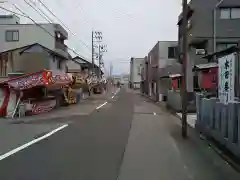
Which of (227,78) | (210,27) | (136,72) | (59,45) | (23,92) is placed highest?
(59,45)

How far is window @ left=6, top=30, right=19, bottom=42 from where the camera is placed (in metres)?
47.3

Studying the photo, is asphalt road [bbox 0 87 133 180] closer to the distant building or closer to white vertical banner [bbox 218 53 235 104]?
white vertical banner [bbox 218 53 235 104]

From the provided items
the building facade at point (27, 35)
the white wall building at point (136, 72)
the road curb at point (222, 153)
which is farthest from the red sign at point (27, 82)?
the white wall building at point (136, 72)

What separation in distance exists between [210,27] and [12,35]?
1191 inches

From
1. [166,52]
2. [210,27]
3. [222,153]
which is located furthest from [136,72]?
[222,153]

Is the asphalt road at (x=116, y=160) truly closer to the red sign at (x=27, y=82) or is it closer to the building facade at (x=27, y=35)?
the red sign at (x=27, y=82)

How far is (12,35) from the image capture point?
47.8 m

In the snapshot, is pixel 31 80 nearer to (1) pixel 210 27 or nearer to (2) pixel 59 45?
(1) pixel 210 27

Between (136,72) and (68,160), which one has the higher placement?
(136,72)

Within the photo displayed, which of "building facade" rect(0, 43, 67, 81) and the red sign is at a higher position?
"building facade" rect(0, 43, 67, 81)

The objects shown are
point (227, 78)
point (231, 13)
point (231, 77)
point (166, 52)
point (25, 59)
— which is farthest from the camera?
point (166, 52)

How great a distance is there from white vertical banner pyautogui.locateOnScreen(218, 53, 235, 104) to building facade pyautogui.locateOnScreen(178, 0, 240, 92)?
66.7ft

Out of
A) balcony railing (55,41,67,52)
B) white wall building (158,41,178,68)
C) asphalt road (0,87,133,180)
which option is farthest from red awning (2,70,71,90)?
white wall building (158,41,178,68)

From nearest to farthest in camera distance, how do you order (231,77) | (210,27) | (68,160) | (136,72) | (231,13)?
(68,160) → (231,77) → (231,13) → (210,27) → (136,72)
